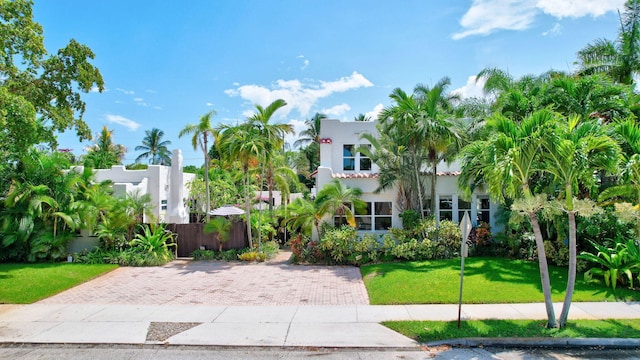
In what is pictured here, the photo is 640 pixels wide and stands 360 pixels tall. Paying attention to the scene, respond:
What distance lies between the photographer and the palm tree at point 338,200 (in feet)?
51.6

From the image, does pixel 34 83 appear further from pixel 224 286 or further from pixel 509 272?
pixel 509 272

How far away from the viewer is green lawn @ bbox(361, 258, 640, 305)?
10.1 metres

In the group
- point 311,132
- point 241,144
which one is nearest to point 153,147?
point 311,132

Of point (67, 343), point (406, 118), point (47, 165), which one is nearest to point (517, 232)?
point (406, 118)

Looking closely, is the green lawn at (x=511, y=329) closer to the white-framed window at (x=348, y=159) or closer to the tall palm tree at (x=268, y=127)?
the tall palm tree at (x=268, y=127)

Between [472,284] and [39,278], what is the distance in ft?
46.2

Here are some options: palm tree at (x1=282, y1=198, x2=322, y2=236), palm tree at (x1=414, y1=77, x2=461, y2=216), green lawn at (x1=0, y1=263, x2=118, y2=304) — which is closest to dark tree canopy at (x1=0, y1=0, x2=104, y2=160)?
green lawn at (x1=0, y1=263, x2=118, y2=304)

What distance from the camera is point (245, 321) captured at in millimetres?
8711

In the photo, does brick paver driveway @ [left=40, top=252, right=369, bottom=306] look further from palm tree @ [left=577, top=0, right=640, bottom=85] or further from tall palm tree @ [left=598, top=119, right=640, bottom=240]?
palm tree @ [left=577, top=0, right=640, bottom=85]

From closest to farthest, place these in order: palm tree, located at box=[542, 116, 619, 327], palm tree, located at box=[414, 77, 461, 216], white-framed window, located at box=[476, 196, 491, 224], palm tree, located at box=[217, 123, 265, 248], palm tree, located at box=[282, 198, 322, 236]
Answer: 1. palm tree, located at box=[542, 116, 619, 327]
2. palm tree, located at box=[414, 77, 461, 216]
3. palm tree, located at box=[217, 123, 265, 248]
4. palm tree, located at box=[282, 198, 322, 236]
5. white-framed window, located at box=[476, 196, 491, 224]

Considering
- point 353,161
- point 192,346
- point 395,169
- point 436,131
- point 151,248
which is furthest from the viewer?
point 353,161

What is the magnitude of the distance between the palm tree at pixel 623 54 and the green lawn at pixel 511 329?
12771 millimetres

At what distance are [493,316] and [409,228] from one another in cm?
707

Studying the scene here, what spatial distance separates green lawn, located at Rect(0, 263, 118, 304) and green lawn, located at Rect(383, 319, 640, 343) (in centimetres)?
1028
